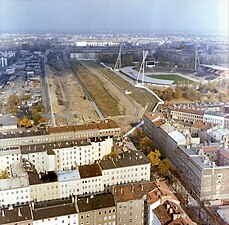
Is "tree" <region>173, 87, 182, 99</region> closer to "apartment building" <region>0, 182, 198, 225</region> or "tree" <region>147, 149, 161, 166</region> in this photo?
"tree" <region>147, 149, 161, 166</region>

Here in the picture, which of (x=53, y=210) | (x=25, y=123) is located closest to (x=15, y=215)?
(x=53, y=210)

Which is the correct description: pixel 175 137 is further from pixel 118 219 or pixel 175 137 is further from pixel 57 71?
pixel 57 71

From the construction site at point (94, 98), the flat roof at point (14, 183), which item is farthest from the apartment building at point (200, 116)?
the flat roof at point (14, 183)

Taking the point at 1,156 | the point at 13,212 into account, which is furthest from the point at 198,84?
the point at 13,212

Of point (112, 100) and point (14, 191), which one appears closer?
point (14, 191)

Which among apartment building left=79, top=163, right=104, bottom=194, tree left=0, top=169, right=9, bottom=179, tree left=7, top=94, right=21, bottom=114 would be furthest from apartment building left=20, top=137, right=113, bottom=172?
tree left=7, top=94, right=21, bottom=114

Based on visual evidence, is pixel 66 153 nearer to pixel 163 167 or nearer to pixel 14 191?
pixel 14 191

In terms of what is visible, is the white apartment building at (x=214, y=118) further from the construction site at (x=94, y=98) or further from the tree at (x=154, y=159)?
the tree at (x=154, y=159)
